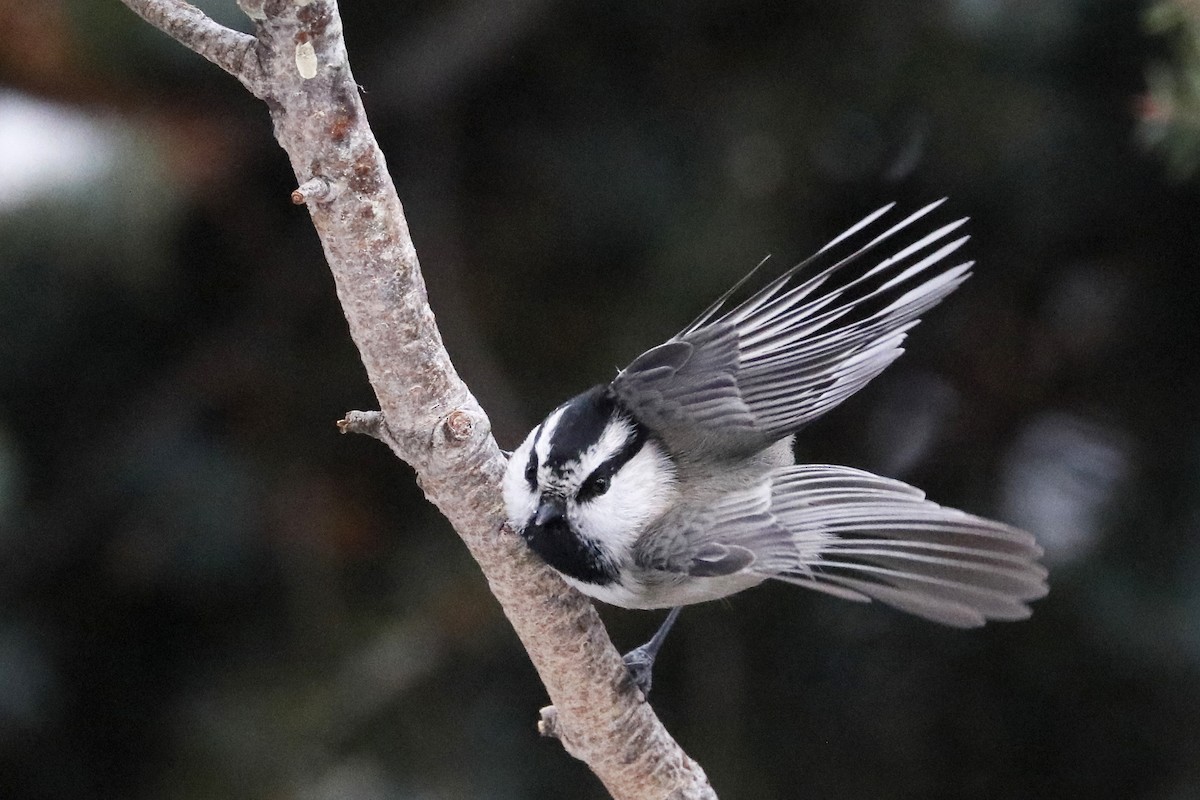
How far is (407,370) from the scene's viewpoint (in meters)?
0.64

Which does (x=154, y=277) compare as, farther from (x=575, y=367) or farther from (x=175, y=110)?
(x=575, y=367)

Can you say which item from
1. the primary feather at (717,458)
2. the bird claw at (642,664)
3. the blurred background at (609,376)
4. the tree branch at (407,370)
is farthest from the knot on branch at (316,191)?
the blurred background at (609,376)

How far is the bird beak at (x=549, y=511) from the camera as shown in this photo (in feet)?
2.46

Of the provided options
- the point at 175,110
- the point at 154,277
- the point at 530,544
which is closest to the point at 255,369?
the point at 154,277

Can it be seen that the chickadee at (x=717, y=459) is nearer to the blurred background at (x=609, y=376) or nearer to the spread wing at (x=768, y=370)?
the spread wing at (x=768, y=370)

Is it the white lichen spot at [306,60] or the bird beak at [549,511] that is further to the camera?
the bird beak at [549,511]

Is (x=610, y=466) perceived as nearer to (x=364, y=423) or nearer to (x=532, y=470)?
(x=532, y=470)

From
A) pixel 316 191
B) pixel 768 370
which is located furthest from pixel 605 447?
pixel 316 191

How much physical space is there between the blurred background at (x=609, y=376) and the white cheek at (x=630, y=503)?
0.34m

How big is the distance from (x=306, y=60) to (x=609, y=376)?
0.69m

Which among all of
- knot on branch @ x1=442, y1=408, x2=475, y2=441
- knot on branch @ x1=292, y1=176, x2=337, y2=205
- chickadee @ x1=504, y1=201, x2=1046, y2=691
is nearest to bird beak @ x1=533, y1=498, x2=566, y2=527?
chickadee @ x1=504, y1=201, x2=1046, y2=691

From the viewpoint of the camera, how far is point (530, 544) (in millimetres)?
724

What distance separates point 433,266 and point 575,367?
0.17 meters

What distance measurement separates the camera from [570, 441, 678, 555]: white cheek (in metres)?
0.81
